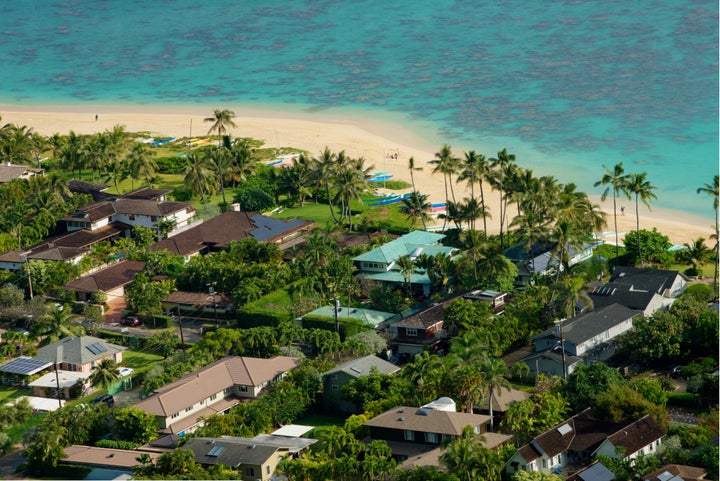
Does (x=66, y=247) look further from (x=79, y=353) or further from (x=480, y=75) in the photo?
(x=480, y=75)

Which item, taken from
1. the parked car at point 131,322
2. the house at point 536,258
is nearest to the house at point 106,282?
the parked car at point 131,322

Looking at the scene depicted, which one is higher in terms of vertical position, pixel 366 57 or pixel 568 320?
pixel 366 57

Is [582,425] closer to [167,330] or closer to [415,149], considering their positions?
[167,330]

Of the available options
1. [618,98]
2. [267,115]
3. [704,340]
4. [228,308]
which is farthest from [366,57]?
[704,340]

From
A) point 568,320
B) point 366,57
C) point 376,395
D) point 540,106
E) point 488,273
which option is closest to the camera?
point 376,395

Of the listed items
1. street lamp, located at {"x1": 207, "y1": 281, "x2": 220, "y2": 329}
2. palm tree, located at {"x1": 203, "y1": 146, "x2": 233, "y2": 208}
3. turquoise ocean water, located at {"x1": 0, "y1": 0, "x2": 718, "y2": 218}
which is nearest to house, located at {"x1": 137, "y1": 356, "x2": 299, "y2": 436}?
street lamp, located at {"x1": 207, "y1": 281, "x2": 220, "y2": 329}

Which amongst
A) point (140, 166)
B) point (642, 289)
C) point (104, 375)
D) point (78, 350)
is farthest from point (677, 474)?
point (140, 166)

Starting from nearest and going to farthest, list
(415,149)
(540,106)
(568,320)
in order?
(568,320) < (415,149) < (540,106)
